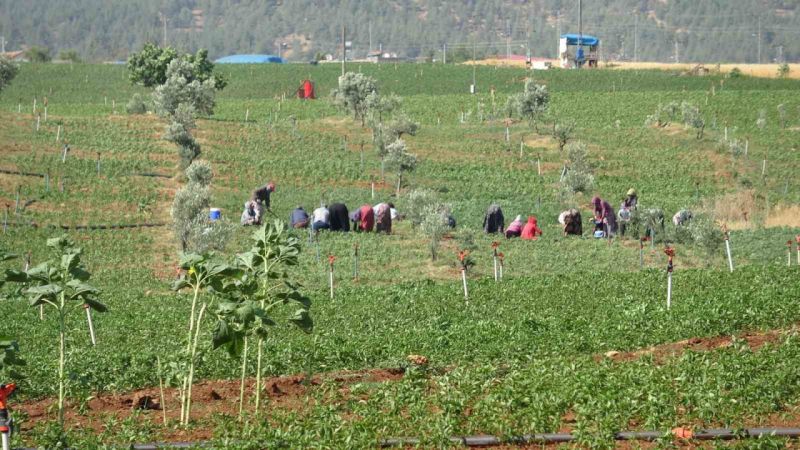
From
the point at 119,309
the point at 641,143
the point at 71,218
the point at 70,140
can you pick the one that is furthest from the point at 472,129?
the point at 119,309

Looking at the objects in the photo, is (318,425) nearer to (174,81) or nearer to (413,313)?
(413,313)

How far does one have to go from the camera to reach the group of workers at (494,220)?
34.6 meters

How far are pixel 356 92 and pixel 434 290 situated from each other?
3815cm

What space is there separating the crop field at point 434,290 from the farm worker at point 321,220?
0.79 m

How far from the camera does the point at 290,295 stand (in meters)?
13.9

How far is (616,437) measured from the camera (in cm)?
1215

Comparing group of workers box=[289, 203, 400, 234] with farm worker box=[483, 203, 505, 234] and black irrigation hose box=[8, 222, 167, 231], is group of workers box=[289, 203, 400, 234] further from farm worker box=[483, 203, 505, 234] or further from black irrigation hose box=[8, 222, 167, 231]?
black irrigation hose box=[8, 222, 167, 231]

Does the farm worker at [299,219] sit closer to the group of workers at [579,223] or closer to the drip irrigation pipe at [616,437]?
the group of workers at [579,223]

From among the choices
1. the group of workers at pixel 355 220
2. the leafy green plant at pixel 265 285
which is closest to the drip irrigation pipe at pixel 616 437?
the leafy green plant at pixel 265 285

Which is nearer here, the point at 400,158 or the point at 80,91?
the point at 400,158

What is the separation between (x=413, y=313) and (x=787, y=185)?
98.6ft

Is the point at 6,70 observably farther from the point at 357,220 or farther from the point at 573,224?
the point at 573,224

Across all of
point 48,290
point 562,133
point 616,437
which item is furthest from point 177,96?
point 616,437

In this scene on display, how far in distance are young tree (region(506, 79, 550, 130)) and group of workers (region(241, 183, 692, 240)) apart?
22.0m
